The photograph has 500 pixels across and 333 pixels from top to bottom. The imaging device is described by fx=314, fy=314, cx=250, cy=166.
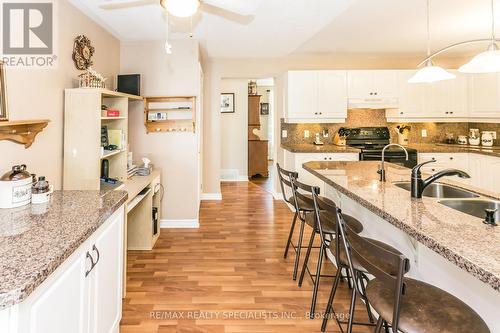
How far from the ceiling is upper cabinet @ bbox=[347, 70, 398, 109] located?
0.37 metres

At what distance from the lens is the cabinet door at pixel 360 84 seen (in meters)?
4.86

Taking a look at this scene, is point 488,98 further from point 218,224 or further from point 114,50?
point 114,50

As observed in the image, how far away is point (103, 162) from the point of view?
303 cm

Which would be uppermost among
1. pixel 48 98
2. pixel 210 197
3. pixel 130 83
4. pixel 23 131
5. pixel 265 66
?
pixel 265 66

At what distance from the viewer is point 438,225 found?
126 cm

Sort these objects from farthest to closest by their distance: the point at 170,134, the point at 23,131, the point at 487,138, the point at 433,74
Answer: the point at 487,138 → the point at 170,134 → the point at 433,74 → the point at 23,131

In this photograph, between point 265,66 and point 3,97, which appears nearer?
point 3,97

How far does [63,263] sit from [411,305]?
1.29 metres

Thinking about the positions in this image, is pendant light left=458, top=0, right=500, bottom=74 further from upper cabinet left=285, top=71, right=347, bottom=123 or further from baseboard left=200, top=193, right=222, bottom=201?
baseboard left=200, top=193, right=222, bottom=201

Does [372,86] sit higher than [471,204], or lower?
higher

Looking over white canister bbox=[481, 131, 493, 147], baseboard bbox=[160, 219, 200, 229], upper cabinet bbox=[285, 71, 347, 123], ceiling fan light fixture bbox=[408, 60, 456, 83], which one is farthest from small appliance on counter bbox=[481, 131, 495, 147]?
baseboard bbox=[160, 219, 200, 229]

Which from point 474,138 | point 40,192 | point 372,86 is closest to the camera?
point 40,192

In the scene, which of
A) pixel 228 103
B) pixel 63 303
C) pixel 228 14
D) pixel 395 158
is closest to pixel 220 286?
pixel 63 303

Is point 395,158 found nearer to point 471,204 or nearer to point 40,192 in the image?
point 471,204
